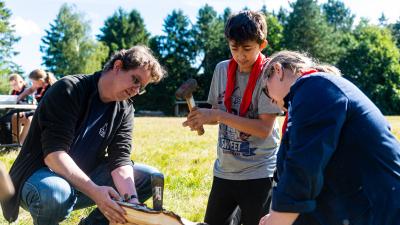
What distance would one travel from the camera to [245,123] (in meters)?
3.07

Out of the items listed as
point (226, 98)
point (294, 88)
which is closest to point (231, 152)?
point (226, 98)

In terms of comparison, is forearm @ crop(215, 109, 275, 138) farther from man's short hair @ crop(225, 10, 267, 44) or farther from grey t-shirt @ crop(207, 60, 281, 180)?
man's short hair @ crop(225, 10, 267, 44)

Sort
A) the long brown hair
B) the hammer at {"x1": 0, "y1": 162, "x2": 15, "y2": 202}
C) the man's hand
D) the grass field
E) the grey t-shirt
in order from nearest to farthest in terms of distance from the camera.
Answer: the long brown hair, the hammer at {"x1": 0, "y1": 162, "x2": 15, "y2": 202}, the man's hand, the grey t-shirt, the grass field

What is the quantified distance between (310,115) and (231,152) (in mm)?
1497

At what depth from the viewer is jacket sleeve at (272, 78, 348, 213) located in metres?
1.83

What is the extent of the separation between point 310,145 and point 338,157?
21cm

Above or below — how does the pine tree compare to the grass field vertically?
above

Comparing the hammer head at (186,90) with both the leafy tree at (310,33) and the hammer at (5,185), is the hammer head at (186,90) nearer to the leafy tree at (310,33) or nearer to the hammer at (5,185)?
the hammer at (5,185)

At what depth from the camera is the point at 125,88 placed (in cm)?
337

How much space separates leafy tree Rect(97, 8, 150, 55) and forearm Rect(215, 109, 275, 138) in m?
53.0

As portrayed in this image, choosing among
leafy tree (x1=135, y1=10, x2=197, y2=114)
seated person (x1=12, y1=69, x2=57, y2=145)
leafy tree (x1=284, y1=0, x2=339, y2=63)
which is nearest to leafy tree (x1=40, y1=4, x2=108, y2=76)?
leafy tree (x1=135, y1=10, x2=197, y2=114)

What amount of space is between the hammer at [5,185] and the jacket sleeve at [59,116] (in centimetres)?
35

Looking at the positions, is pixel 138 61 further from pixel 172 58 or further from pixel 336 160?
pixel 172 58

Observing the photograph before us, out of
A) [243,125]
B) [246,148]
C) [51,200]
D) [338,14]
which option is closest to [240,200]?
[246,148]
